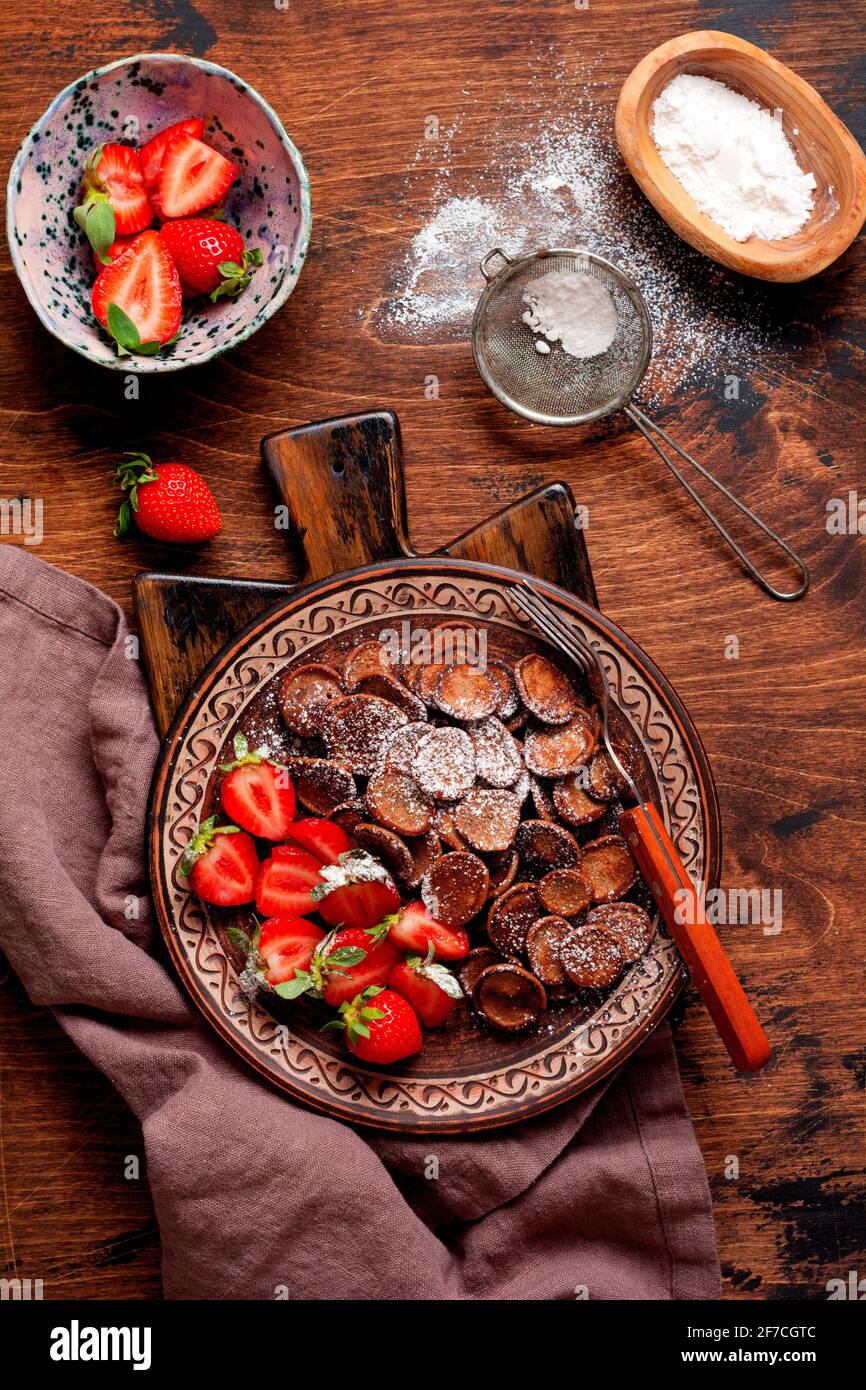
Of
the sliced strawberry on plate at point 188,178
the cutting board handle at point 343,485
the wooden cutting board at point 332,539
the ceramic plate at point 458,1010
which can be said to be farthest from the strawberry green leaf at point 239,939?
the sliced strawberry on plate at point 188,178

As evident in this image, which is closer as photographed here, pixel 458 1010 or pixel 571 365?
pixel 458 1010

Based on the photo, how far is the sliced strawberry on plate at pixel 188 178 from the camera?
1722mm

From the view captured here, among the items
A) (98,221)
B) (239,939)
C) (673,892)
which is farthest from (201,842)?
(98,221)

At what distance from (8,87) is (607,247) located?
100cm

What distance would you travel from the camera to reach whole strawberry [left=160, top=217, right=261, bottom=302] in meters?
1.72

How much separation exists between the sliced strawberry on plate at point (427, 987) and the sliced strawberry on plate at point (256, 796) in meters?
0.27

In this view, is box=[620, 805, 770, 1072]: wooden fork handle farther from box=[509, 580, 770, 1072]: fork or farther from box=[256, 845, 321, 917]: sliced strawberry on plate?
box=[256, 845, 321, 917]: sliced strawberry on plate

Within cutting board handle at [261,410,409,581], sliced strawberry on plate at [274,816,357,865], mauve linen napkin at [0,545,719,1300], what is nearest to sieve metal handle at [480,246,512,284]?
cutting board handle at [261,410,409,581]

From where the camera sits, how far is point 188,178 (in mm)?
1723

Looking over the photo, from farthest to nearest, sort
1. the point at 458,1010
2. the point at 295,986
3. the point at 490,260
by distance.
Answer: the point at 490,260 < the point at 458,1010 < the point at 295,986

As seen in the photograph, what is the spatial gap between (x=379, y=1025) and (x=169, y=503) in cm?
84

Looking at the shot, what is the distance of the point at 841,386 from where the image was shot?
1.87 meters

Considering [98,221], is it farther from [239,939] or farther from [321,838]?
[239,939]

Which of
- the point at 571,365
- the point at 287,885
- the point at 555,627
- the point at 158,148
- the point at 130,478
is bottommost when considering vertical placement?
the point at 287,885
